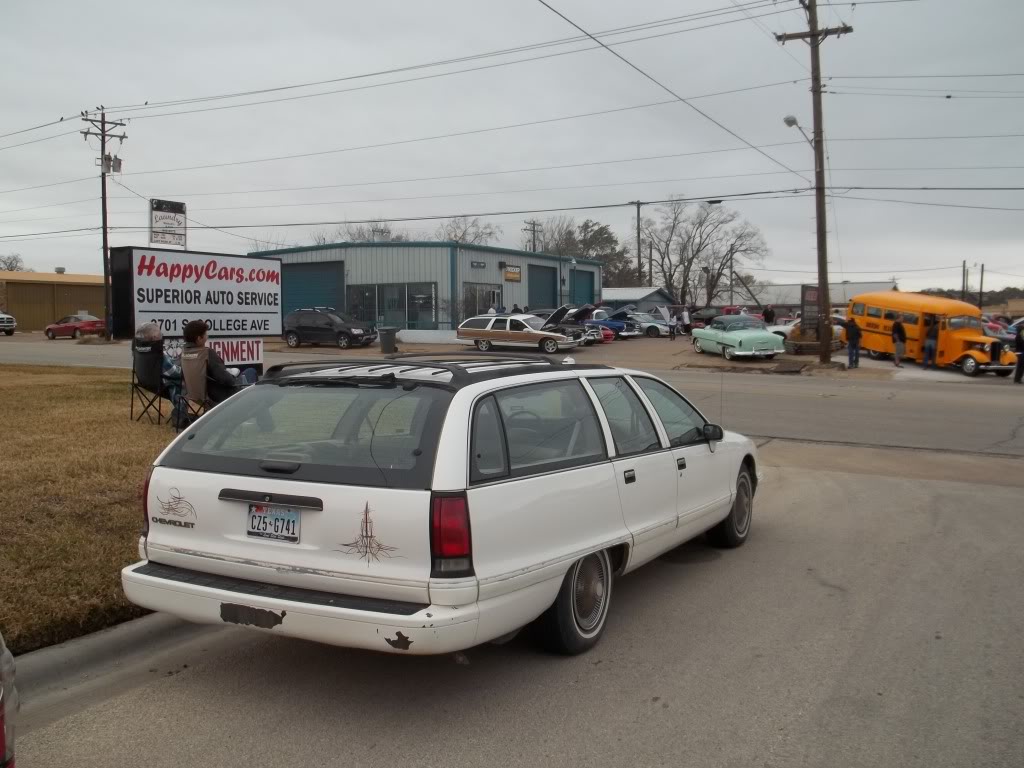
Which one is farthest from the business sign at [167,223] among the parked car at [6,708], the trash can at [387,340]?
the parked car at [6,708]

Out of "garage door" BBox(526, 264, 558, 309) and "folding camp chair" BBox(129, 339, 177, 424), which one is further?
"garage door" BBox(526, 264, 558, 309)

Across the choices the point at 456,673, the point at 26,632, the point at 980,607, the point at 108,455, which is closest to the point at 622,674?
the point at 456,673

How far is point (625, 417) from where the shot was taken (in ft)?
18.5

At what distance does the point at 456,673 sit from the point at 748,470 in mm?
3616

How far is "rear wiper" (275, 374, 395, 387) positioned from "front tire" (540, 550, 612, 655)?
53.9 inches

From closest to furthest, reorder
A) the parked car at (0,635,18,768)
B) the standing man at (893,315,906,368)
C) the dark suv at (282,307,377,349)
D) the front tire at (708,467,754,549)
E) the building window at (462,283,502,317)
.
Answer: the parked car at (0,635,18,768), the front tire at (708,467,754,549), the standing man at (893,315,906,368), the dark suv at (282,307,377,349), the building window at (462,283,502,317)

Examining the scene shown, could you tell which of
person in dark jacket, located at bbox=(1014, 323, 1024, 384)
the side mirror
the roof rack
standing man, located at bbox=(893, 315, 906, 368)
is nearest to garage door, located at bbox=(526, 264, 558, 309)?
standing man, located at bbox=(893, 315, 906, 368)

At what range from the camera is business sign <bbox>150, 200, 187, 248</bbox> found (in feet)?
80.6

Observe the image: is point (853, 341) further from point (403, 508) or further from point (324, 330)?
point (403, 508)

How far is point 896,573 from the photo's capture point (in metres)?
6.48

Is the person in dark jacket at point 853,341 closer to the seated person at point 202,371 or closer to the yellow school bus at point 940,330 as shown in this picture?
the yellow school bus at point 940,330

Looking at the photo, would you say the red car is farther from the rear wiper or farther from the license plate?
the license plate

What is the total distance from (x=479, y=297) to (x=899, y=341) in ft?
83.8

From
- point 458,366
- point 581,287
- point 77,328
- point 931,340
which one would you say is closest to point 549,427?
point 458,366
